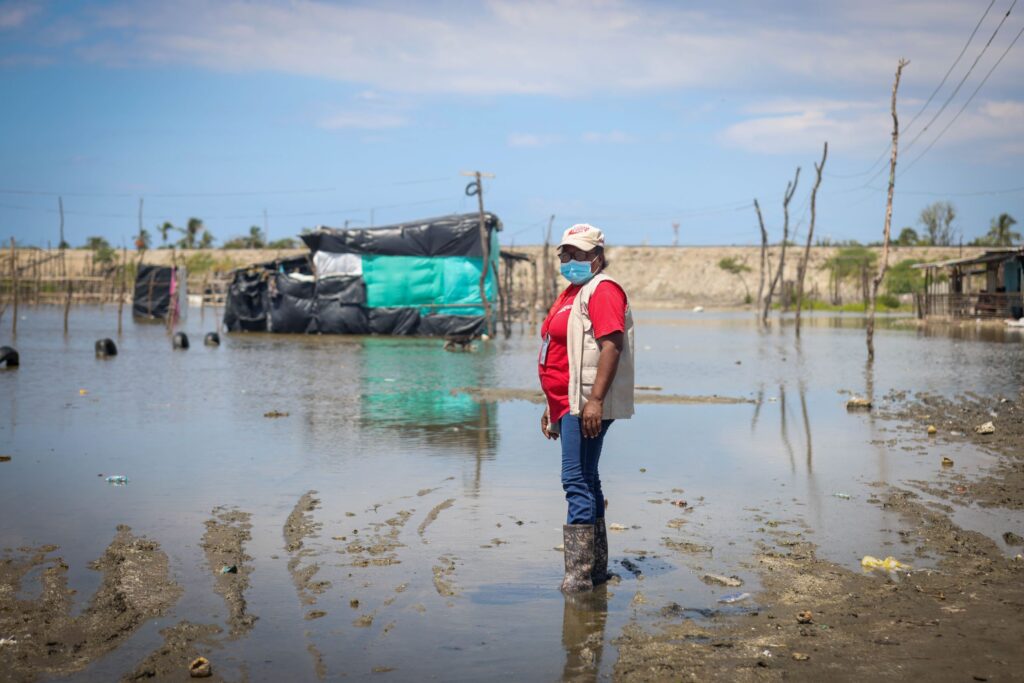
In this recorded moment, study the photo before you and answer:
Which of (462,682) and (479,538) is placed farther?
(479,538)

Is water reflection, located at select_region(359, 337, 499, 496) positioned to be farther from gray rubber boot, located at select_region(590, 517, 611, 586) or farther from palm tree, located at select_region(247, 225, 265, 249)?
palm tree, located at select_region(247, 225, 265, 249)

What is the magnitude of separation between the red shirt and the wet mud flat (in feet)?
3.86

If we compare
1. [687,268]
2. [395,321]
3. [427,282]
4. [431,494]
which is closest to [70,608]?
[431,494]

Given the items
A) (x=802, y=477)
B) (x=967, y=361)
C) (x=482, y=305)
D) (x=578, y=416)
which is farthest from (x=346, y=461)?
(x=482, y=305)

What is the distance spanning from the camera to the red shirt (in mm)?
5266

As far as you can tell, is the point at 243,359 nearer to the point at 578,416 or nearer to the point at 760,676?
the point at 578,416

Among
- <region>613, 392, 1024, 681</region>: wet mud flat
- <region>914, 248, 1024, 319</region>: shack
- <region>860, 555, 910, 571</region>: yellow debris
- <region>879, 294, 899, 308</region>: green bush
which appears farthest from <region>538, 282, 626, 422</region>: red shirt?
<region>879, 294, 899, 308</region>: green bush

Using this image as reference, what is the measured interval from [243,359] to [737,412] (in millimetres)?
13234

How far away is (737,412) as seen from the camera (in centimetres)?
1356

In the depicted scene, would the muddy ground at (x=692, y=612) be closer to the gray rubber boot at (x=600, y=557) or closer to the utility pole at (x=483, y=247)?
the gray rubber boot at (x=600, y=557)

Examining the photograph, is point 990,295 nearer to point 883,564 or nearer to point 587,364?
point 883,564

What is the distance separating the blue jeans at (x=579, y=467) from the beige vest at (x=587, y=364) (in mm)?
89

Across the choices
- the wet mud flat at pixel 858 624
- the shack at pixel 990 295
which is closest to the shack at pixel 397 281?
the shack at pixel 990 295

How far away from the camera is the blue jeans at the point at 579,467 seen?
5387 millimetres
